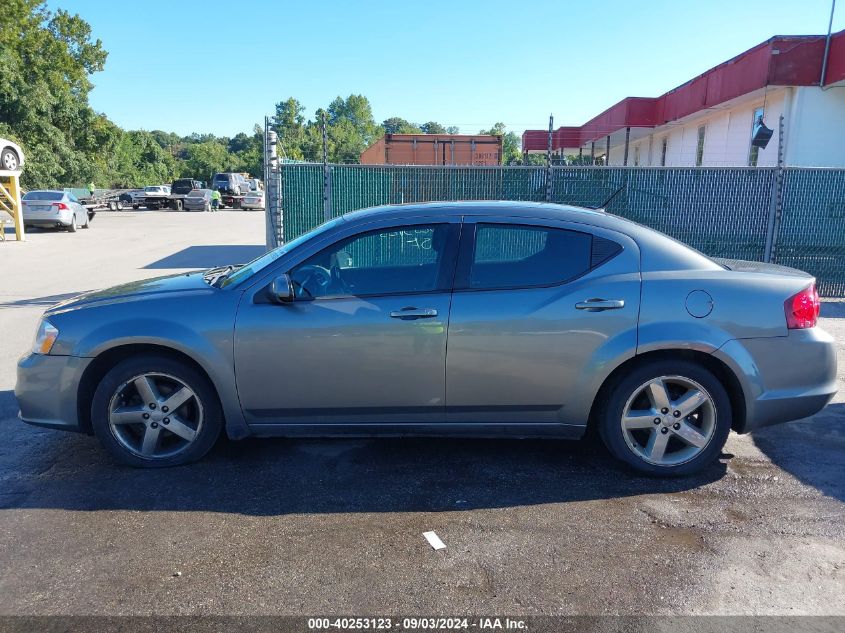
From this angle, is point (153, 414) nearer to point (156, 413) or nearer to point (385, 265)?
point (156, 413)

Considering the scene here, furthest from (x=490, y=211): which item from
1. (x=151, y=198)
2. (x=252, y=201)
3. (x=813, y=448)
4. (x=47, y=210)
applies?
(x=151, y=198)

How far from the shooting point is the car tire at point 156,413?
3.94 metres

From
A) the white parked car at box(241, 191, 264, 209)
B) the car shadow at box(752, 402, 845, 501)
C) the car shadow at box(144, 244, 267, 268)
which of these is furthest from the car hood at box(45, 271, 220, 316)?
the white parked car at box(241, 191, 264, 209)

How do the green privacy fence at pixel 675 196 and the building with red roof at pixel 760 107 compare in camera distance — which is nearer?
the green privacy fence at pixel 675 196

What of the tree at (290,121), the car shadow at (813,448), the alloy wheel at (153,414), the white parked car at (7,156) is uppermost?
the tree at (290,121)

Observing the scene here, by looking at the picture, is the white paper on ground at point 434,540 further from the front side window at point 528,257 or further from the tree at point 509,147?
the tree at point 509,147

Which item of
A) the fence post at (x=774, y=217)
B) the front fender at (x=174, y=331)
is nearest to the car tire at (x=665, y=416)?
the front fender at (x=174, y=331)

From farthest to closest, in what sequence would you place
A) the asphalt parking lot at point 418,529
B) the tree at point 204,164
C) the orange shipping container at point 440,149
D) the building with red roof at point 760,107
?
the tree at point 204,164
the orange shipping container at point 440,149
the building with red roof at point 760,107
the asphalt parking lot at point 418,529

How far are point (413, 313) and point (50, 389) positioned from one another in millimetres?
2285

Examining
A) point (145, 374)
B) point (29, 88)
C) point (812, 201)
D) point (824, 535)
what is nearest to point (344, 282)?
point (145, 374)

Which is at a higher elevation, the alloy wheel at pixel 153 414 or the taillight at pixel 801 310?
the taillight at pixel 801 310

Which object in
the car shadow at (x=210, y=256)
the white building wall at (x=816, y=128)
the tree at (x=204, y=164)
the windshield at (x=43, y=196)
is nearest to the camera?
the car shadow at (x=210, y=256)

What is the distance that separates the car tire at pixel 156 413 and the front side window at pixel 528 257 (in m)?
1.82

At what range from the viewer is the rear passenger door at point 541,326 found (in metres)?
3.79
